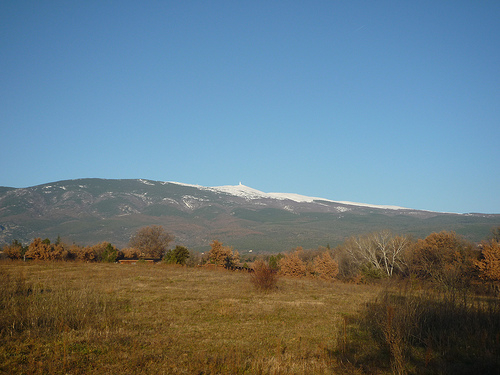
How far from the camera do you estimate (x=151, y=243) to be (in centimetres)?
7075

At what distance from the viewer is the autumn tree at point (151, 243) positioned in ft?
227

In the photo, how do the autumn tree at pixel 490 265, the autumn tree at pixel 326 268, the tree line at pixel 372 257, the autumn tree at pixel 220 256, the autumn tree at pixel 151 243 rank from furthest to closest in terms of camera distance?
the autumn tree at pixel 151 243, the autumn tree at pixel 220 256, the autumn tree at pixel 326 268, the tree line at pixel 372 257, the autumn tree at pixel 490 265

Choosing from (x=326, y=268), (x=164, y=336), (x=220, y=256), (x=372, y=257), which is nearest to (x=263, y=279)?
(x=164, y=336)

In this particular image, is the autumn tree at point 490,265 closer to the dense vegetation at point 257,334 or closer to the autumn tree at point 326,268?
the autumn tree at point 326,268

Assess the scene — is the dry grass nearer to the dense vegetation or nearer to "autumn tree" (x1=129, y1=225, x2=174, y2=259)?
the dense vegetation

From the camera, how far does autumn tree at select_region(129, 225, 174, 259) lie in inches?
2726

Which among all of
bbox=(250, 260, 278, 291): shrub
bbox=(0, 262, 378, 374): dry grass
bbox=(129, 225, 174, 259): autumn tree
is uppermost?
bbox=(0, 262, 378, 374): dry grass

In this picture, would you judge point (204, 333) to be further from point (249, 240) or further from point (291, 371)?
point (249, 240)

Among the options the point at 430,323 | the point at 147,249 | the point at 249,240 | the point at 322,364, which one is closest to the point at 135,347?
the point at 322,364

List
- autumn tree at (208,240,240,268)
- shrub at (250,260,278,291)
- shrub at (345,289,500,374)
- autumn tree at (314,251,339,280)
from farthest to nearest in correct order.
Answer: autumn tree at (208,240,240,268)
autumn tree at (314,251,339,280)
shrub at (250,260,278,291)
shrub at (345,289,500,374)

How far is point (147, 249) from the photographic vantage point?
6925 centimetres

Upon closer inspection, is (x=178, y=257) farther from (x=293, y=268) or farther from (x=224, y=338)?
(x=224, y=338)

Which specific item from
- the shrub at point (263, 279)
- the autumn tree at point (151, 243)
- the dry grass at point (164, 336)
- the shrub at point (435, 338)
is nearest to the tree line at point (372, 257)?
the autumn tree at point (151, 243)

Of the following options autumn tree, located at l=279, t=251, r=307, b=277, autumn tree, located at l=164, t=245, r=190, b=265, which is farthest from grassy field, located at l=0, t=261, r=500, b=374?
autumn tree, located at l=279, t=251, r=307, b=277
